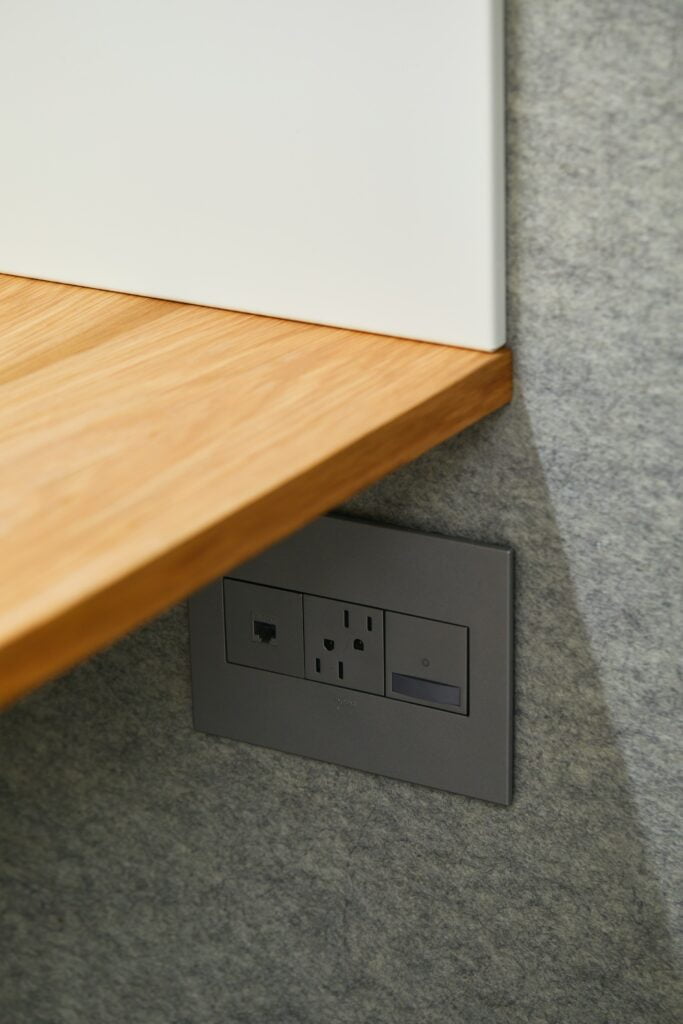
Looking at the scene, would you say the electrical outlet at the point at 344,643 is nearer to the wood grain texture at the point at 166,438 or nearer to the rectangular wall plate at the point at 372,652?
the rectangular wall plate at the point at 372,652

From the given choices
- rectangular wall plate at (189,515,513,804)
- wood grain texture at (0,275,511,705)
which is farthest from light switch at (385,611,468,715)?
wood grain texture at (0,275,511,705)

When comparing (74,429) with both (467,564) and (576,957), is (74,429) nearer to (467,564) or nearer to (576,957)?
(467,564)

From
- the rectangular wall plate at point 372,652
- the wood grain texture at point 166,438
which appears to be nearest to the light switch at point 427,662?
the rectangular wall plate at point 372,652

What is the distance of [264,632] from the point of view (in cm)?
70

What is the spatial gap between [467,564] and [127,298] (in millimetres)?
202

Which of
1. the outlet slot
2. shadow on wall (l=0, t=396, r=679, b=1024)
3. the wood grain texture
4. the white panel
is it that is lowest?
shadow on wall (l=0, t=396, r=679, b=1024)

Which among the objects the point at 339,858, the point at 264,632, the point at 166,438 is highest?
the point at 166,438

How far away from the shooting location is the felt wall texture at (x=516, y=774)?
54cm

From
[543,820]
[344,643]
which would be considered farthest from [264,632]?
[543,820]

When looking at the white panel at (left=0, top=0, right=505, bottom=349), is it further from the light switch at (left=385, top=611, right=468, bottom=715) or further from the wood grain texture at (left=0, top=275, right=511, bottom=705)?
the light switch at (left=385, top=611, right=468, bottom=715)

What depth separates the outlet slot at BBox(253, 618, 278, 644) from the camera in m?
0.70

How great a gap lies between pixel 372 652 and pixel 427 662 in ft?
0.10

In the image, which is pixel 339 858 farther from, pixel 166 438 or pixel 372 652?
pixel 166 438

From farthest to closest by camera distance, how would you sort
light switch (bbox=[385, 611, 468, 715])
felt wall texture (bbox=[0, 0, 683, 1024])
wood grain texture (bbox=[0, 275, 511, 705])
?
light switch (bbox=[385, 611, 468, 715]) < felt wall texture (bbox=[0, 0, 683, 1024]) < wood grain texture (bbox=[0, 275, 511, 705])
